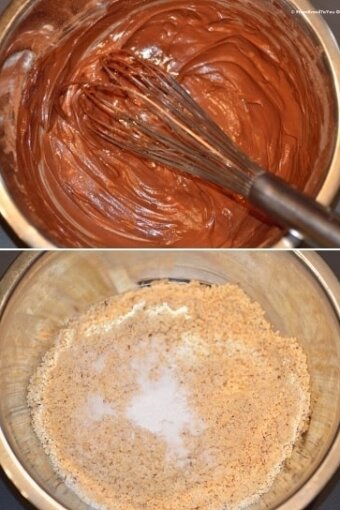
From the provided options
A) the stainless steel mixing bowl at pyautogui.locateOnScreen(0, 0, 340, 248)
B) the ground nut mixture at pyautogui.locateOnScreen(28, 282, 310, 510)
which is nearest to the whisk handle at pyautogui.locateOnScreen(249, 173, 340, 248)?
the stainless steel mixing bowl at pyautogui.locateOnScreen(0, 0, 340, 248)

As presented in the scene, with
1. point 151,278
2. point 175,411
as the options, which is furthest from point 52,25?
point 175,411

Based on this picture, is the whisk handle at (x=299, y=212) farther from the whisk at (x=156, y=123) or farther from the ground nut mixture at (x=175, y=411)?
the ground nut mixture at (x=175, y=411)

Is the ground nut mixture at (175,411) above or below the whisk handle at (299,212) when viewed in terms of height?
below

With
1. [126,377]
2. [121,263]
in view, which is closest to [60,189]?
[121,263]

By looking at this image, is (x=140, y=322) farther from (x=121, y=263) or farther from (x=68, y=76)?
(x=68, y=76)

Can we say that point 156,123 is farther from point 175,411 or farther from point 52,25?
point 175,411

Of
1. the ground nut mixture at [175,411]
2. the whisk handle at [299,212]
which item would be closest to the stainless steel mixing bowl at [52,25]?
the whisk handle at [299,212]
